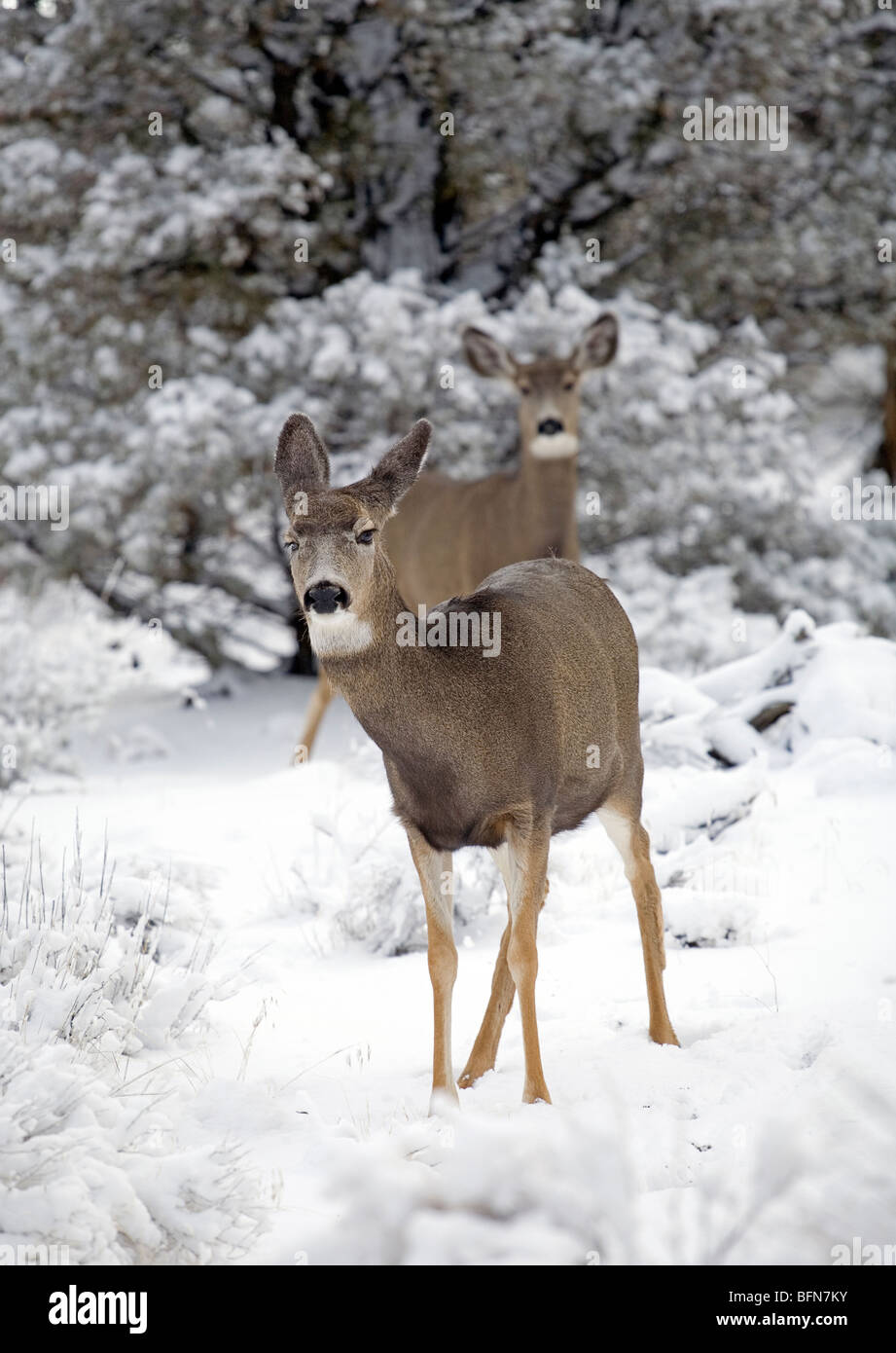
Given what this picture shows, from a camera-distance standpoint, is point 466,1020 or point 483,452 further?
point 483,452

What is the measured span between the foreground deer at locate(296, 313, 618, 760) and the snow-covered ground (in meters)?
1.47

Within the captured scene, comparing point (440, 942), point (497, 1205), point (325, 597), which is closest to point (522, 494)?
point (440, 942)

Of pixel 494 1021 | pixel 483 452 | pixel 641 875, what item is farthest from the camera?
pixel 483 452

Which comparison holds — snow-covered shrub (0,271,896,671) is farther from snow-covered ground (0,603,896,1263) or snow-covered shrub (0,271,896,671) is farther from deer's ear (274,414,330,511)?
deer's ear (274,414,330,511)

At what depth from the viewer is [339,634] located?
13.2ft

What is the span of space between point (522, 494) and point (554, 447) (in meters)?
0.37

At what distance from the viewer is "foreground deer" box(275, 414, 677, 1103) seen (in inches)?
159

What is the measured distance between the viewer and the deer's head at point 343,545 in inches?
154

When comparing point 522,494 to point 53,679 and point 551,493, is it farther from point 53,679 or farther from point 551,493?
point 53,679

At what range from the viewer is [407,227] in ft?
42.8

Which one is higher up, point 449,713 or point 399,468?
point 399,468

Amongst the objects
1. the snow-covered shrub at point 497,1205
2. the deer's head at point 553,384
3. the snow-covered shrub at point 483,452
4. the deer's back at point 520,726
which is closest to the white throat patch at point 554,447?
the deer's head at point 553,384

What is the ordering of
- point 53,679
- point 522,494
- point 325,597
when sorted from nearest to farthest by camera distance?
point 325,597 → point 522,494 → point 53,679

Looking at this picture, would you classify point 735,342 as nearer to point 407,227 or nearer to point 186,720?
point 407,227
